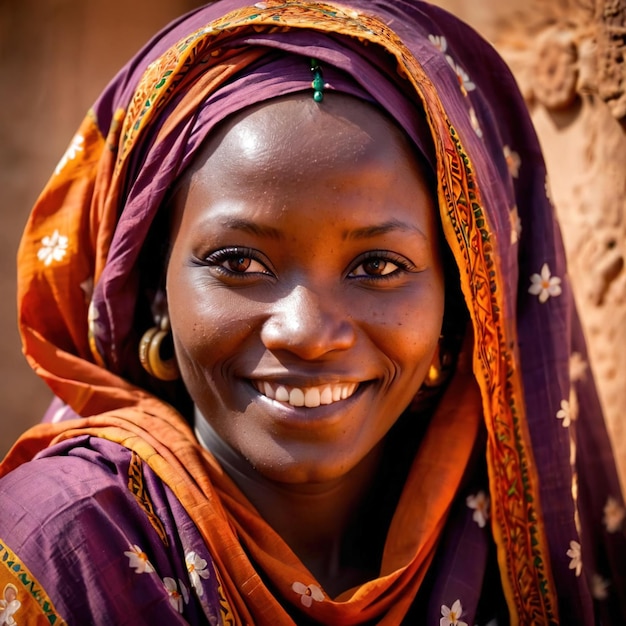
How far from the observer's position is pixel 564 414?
194 cm

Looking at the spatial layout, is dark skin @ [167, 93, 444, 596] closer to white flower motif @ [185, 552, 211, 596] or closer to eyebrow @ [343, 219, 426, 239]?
eyebrow @ [343, 219, 426, 239]

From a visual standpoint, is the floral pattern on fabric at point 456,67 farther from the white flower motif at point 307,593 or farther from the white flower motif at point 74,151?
the white flower motif at point 307,593

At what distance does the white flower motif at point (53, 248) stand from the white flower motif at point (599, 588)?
1.46 m

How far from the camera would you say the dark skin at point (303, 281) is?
1.56 meters

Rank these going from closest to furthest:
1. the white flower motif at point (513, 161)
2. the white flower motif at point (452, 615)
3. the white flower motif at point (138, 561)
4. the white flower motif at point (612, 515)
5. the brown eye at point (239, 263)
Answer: the white flower motif at point (138, 561) < the brown eye at point (239, 263) < the white flower motif at point (452, 615) < the white flower motif at point (513, 161) < the white flower motif at point (612, 515)

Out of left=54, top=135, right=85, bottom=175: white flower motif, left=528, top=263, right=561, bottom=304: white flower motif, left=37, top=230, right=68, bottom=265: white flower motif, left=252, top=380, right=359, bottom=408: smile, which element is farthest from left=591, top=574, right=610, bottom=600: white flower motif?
left=54, top=135, right=85, bottom=175: white flower motif

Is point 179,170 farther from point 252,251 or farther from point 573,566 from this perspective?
point 573,566

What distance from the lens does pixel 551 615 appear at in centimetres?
191

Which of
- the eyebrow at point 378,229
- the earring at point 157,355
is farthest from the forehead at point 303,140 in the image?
the earring at point 157,355

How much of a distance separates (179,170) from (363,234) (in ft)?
1.23

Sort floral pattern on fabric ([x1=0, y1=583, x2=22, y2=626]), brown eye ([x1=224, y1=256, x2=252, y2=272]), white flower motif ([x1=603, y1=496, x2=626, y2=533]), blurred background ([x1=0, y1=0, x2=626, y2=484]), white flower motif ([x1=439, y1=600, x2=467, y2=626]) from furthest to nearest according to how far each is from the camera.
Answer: blurred background ([x1=0, y1=0, x2=626, y2=484]), white flower motif ([x1=603, y1=496, x2=626, y2=533]), white flower motif ([x1=439, y1=600, x2=467, y2=626]), brown eye ([x1=224, y1=256, x2=252, y2=272]), floral pattern on fabric ([x1=0, y1=583, x2=22, y2=626])

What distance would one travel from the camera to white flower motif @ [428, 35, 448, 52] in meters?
1.96

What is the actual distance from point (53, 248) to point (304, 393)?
27.5 inches

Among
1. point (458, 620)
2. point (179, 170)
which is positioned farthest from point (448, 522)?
point (179, 170)
